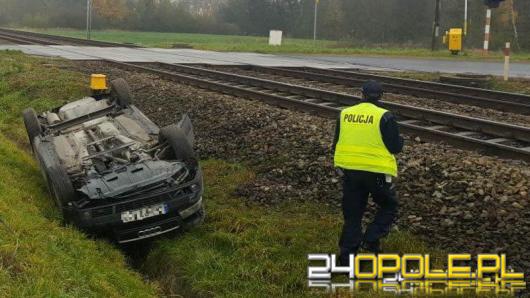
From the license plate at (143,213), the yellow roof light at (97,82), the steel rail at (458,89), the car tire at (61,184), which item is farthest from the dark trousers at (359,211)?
the steel rail at (458,89)

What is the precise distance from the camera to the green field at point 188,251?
4.99 meters

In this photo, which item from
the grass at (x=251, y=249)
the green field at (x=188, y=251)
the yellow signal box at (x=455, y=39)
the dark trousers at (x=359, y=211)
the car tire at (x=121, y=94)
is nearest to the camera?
the green field at (x=188, y=251)

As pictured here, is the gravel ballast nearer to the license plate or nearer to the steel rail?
the license plate

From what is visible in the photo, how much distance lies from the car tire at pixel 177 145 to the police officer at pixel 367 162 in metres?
1.97

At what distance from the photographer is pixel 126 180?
6156mm

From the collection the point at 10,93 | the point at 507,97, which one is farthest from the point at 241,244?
the point at 10,93

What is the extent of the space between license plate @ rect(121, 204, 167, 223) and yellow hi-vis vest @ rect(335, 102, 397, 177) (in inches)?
79.0

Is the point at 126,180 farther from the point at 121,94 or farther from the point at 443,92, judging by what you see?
the point at 443,92

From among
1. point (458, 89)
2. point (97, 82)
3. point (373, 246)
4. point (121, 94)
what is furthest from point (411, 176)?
point (458, 89)

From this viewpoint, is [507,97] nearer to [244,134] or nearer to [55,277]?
[244,134]

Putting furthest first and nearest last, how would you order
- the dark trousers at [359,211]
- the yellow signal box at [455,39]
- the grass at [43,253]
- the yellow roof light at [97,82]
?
the yellow signal box at [455,39], the yellow roof light at [97,82], the dark trousers at [359,211], the grass at [43,253]

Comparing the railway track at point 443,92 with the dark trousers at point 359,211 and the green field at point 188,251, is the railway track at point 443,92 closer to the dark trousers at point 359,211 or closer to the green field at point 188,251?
the green field at point 188,251

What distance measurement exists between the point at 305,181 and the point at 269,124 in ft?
8.21

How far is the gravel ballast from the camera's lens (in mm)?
5668
